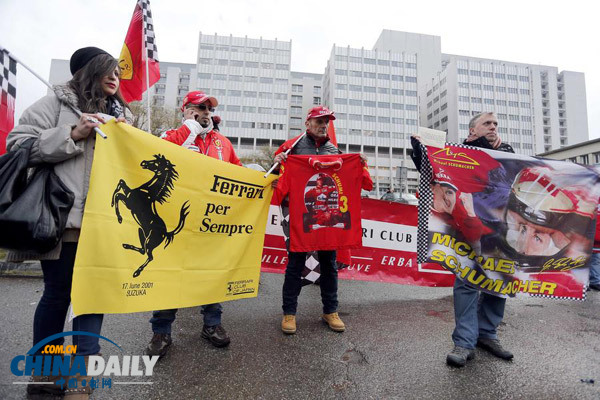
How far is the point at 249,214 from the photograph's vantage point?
2730 mm

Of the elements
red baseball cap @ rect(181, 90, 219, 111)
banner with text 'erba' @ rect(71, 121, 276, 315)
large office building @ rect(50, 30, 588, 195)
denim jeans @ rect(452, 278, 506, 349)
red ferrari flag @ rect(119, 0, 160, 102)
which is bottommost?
denim jeans @ rect(452, 278, 506, 349)

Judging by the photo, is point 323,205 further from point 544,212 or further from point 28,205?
point 28,205

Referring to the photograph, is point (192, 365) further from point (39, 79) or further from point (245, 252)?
point (39, 79)

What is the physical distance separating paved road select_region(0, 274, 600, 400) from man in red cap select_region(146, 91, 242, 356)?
0.35 feet

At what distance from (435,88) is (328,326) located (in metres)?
89.8

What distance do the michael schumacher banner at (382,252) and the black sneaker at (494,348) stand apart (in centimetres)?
192

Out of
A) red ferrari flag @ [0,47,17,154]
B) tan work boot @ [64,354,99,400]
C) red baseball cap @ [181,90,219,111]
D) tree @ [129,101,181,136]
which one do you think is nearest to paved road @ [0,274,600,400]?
tan work boot @ [64,354,99,400]

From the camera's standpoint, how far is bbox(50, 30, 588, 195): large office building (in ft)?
208

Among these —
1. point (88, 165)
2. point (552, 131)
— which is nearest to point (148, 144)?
point (88, 165)

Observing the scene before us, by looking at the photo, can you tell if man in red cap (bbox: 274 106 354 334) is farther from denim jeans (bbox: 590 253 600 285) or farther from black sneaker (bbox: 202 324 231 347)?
denim jeans (bbox: 590 253 600 285)

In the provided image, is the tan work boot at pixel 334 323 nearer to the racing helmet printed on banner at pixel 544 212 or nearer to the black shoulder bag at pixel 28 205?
the racing helmet printed on banner at pixel 544 212

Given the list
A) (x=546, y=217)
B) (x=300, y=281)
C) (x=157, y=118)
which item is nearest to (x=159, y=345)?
(x=300, y=281)

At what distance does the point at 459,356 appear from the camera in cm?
234

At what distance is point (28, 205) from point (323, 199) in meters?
2.24
